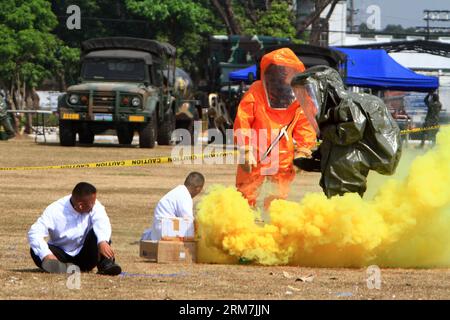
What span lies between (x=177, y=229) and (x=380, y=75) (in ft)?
81.2

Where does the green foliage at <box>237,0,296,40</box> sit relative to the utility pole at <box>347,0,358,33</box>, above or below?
above

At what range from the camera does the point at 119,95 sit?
29.8 meters

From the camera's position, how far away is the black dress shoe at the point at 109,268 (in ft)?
32.7

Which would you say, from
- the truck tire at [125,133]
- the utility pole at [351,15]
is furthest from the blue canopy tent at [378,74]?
the utility pole at [351,15]

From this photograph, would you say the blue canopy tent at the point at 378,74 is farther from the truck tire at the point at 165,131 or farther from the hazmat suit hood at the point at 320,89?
the hazmat suit hood at the point at 320,89

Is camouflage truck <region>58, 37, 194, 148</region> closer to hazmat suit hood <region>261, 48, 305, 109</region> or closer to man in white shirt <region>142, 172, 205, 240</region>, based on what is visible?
hazmat suit hood <region>261, 48, 305, 109</region>

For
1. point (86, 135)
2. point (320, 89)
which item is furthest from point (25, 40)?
point (320, 89)

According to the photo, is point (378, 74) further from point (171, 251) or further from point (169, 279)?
point (169, 279)

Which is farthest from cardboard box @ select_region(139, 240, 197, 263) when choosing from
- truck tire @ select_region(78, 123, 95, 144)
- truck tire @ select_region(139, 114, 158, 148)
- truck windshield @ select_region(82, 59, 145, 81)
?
truck tire @ select_region(78, 123, 95, 144)

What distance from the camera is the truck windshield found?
3073cm

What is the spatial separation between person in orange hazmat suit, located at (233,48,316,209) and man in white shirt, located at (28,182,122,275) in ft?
7.44

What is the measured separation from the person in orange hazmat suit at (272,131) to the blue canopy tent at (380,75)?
22.3m

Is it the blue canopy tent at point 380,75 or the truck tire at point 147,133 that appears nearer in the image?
the truck tire at point 147,133
